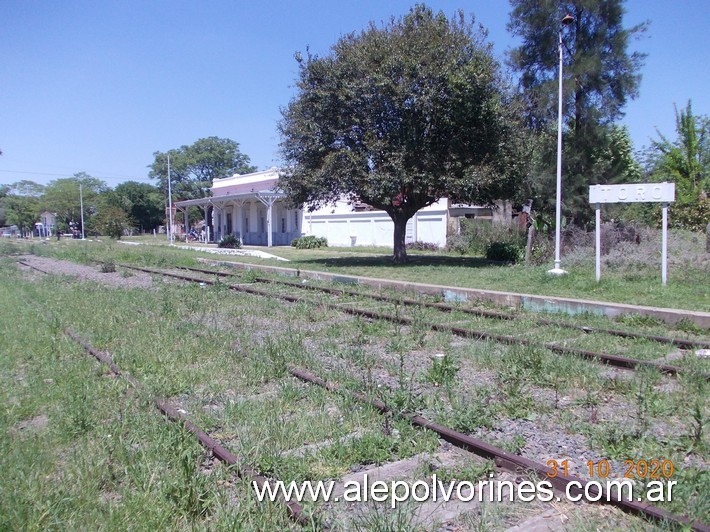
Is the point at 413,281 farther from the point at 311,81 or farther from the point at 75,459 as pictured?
the point at 75,459

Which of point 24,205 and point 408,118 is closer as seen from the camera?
point 408,118

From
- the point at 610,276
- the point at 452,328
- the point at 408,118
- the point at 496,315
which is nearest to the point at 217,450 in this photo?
the point at 452,328

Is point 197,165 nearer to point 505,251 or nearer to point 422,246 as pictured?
point 422,246

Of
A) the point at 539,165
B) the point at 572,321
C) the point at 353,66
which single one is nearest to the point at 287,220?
the point at 539,165

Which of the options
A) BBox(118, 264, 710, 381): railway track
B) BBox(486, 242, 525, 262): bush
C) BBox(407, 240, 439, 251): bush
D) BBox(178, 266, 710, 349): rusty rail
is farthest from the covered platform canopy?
BBox(178, 266, 710, 349): rusty rail

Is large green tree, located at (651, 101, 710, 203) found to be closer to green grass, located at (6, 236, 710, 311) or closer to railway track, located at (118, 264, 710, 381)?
green grass, located at (6, 236, 710, 311)

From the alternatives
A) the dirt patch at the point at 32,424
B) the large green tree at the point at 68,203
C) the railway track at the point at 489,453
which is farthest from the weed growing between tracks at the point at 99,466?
the large green tree at the point at 68,203

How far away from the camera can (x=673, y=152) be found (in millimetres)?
29594

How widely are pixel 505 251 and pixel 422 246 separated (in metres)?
8.97

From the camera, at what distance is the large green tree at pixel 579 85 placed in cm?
2692

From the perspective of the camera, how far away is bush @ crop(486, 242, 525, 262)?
2327cm

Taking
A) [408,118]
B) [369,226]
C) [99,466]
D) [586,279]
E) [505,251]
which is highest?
[408,118]

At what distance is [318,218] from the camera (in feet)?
135

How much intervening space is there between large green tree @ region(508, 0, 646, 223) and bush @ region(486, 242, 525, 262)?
5.04 meters
